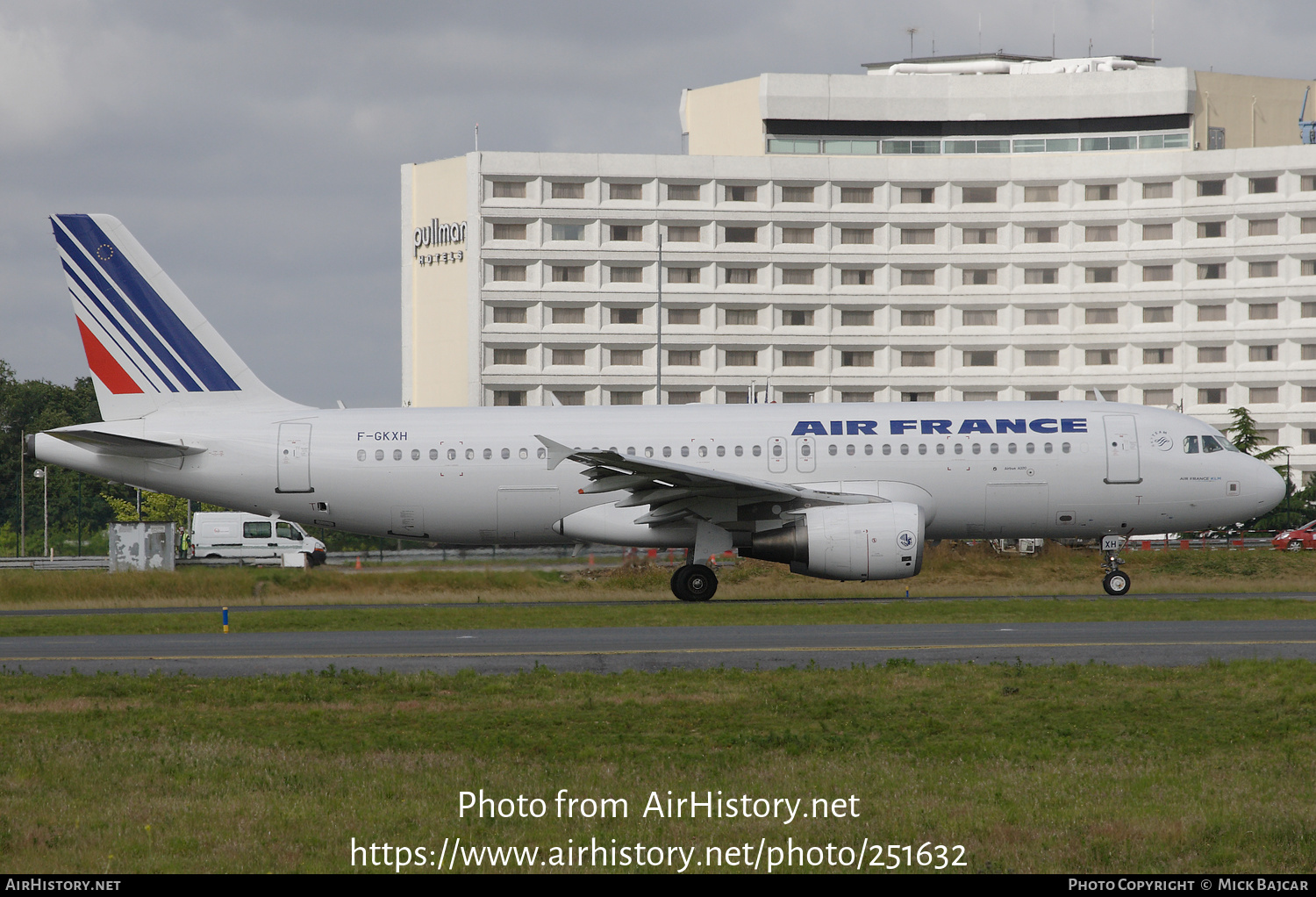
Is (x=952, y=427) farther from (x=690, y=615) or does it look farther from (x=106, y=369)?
(x=106, y=369)

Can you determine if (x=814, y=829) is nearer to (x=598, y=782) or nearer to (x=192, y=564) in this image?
(x=598, y=782)

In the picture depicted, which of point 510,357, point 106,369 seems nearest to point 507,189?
point 510,357

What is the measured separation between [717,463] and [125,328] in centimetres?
1408

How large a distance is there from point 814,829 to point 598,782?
2113mm

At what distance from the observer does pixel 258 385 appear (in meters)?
32.1

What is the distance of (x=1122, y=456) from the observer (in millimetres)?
29828

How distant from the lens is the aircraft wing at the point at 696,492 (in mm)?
27828

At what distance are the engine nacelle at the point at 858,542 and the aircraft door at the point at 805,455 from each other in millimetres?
1871

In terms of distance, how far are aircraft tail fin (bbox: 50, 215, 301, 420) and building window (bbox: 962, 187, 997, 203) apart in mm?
78013

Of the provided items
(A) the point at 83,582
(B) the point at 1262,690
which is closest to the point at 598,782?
(B) the point at 1262,690

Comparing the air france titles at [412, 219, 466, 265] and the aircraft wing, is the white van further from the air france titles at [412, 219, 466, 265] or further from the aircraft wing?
the air france titles at [412, 219, 466, 265]

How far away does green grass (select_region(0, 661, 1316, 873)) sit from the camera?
29.5ft

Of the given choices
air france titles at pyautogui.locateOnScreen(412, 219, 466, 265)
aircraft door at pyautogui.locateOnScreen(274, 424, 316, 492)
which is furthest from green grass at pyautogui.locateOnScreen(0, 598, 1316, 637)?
air france titles at pyautogui.locateOnScreen(412, 219, 466, 265)
